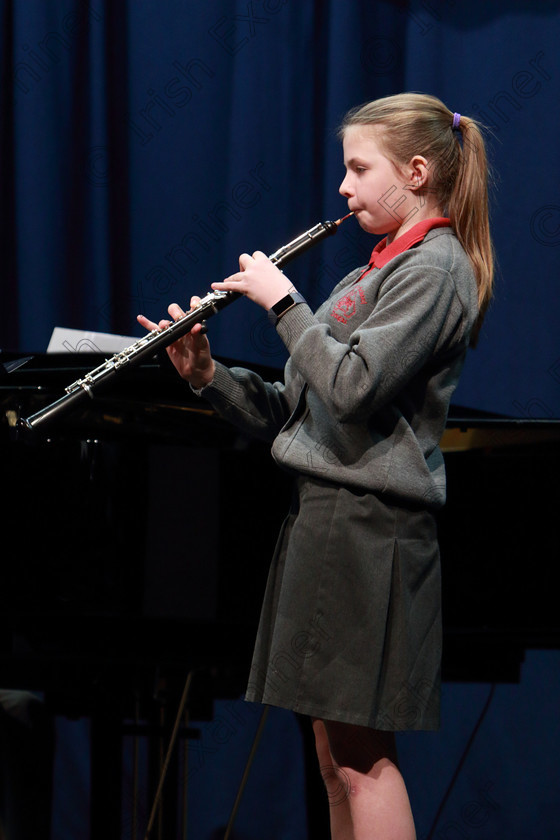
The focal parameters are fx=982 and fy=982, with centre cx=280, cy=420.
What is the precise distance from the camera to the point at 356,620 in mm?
1240

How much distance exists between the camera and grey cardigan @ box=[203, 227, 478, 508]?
3.95ft

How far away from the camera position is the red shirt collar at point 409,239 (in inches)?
52.7

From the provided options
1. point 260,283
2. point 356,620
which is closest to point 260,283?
point 260,283

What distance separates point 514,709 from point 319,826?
2.99 feet

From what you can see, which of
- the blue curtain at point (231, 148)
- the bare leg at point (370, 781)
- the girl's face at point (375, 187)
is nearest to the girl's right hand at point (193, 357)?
the girl's face at point (375, 187)

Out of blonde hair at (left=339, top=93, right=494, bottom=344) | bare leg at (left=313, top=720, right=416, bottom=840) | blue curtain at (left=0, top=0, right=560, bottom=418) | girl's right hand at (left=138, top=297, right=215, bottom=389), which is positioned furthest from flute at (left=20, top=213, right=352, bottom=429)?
blue curtain at (left=0, top=0, right=560, bottom=418)

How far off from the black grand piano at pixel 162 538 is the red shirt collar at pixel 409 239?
44 cm

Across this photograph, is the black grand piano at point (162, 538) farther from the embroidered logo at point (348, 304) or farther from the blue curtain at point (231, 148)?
the blue curtain at point (231, 148)

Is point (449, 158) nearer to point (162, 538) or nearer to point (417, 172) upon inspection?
point (417, 172)

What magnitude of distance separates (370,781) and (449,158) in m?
0.85

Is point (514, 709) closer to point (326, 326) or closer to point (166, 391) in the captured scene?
point (166, 391)

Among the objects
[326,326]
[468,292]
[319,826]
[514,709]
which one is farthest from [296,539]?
[514,709]

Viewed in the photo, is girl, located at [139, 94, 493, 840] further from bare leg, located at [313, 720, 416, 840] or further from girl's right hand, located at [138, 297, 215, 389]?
girl's right hand, located at [138, 297, 215, 389]

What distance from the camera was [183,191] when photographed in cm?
273
